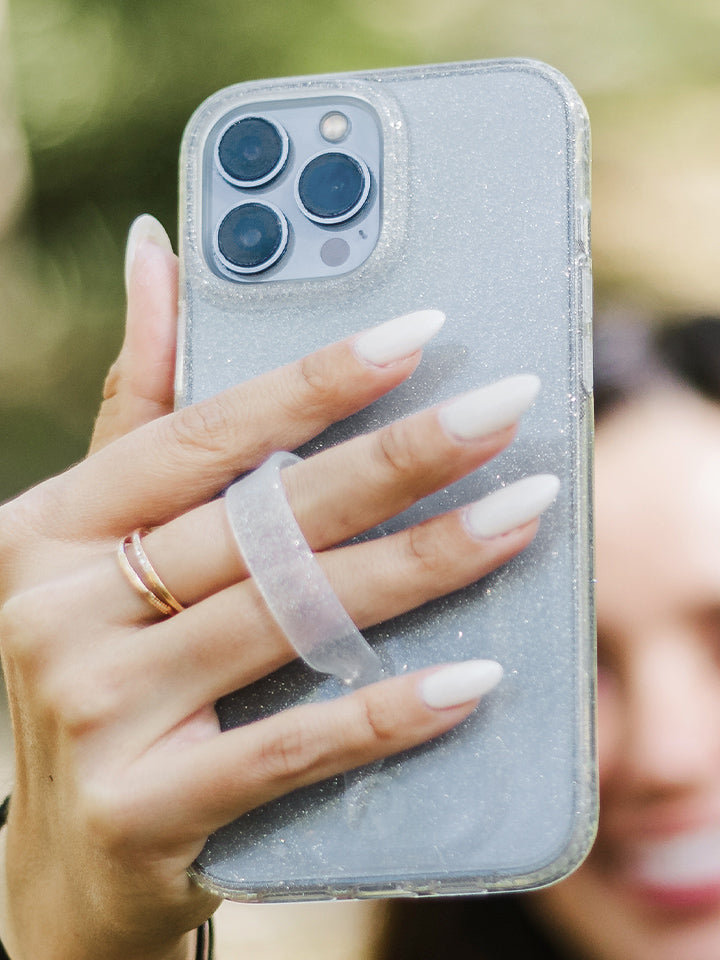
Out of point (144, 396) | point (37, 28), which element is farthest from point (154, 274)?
point (37, 28)

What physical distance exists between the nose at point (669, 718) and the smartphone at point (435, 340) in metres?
0.24

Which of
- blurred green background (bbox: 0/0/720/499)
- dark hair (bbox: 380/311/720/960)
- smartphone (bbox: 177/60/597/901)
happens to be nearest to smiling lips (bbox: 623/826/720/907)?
dark hair (bbox: 380/311/720/960)

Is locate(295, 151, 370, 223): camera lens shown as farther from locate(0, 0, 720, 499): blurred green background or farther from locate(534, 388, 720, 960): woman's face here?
locate(0, 0, 720, 499): blurred green background

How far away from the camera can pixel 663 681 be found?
0.55 metres

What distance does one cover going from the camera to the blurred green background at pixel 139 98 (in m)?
0.79

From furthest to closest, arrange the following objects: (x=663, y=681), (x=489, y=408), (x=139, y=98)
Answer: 1. (x=139, y=98)
2. (x=663, y=681)
3. (x=489, y=408)

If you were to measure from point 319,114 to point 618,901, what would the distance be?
503mm

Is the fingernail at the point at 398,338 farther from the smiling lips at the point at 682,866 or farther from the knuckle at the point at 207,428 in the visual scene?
the smiling lips at the point at 682,866

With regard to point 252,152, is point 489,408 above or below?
below

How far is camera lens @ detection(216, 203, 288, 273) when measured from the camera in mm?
403

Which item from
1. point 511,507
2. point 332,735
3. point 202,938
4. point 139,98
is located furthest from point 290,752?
point 139,98

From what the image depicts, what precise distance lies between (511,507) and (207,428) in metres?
0.12

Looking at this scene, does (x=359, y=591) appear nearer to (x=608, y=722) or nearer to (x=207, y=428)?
(x=207, y=428)

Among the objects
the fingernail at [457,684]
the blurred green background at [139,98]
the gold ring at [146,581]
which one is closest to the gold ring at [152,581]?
the gold ring at [146,581]
